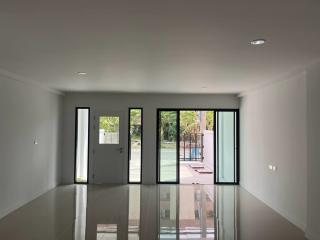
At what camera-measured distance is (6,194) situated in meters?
5.64

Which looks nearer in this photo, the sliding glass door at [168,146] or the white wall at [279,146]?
the white wall at [279,146]

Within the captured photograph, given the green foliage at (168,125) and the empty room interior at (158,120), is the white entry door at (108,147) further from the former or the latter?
the green foliage at (168,125)

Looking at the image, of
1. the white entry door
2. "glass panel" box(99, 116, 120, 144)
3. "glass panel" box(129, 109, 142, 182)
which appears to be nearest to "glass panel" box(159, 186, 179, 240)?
"glass panel" box(129, 109, 142, 182)

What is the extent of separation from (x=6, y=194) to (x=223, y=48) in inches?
170

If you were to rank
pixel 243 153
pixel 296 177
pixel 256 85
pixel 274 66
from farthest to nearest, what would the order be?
pixel 243 153
pixel 256 85
pixel 296 177
pixel 274 66

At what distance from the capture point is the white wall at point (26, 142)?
562 cm

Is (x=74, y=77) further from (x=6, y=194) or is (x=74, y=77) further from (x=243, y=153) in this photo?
(x=243, y=153)

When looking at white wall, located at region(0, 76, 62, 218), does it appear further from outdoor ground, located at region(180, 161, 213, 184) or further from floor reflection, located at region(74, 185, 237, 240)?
outdoor ground, located at region(180, 161, 213, 184)

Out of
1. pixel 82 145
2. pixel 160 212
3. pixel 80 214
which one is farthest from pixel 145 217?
pixel 82 145

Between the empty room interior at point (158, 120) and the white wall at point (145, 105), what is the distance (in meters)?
0.03

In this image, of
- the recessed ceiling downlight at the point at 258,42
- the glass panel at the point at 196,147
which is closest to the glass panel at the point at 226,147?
the glass panel at the point at 196,147

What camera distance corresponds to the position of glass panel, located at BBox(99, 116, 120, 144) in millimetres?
8930

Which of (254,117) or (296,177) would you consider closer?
(296,177)

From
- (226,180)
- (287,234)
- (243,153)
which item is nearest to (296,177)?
(287,234)
